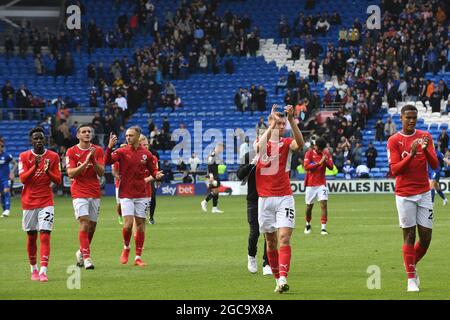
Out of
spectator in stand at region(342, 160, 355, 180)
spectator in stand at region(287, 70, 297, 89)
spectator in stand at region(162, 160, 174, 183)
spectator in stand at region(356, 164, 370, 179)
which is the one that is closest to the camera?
spectator in stand at region(342, 160, 355, 180)

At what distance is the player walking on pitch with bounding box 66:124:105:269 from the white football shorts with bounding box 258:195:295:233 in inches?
163

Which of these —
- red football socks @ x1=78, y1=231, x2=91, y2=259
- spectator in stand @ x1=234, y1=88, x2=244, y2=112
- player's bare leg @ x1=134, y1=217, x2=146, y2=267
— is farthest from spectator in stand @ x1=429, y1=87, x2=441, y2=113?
red football socks @ x1=78, y1=231, x2=91, y2=259

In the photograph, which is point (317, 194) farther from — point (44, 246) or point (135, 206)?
point (44, 246)

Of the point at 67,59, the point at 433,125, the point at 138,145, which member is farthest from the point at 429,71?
the point at 138,145

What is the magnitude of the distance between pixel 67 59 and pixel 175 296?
143 feet

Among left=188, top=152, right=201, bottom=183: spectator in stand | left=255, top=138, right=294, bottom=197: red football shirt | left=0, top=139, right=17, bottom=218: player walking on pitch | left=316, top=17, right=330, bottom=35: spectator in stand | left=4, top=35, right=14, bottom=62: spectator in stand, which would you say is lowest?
left=188, top=152, right=201, bottom=183: spectator in stand

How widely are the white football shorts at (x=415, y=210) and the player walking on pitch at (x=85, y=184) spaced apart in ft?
19.1

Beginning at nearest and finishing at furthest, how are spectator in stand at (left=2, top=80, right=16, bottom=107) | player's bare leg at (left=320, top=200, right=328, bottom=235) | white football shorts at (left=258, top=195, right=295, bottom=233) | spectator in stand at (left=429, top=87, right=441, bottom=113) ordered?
white football shorts at (left=258, top=195, right=295, bottom=233)
player's bare leg at (left=320, top=200, right=328, bottom=235)
spectator in stand at (left=429, top=87, right=441, bottom=113)
spectator in stand at (left=2, top=80, right=16, bottom=107)

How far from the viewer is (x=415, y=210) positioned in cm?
1470

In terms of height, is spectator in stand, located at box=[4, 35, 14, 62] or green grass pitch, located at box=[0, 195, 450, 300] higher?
spectator in stand, located at box=[4, 35, 14, 62]

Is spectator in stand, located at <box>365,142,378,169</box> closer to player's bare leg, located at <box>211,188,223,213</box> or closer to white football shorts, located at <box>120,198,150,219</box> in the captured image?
player's bare leg, located at <box>211,188,223,213</box>

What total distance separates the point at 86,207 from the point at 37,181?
1882 millimetres

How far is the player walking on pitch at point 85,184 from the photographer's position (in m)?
18.1

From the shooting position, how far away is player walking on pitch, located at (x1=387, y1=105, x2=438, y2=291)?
14625 mm
